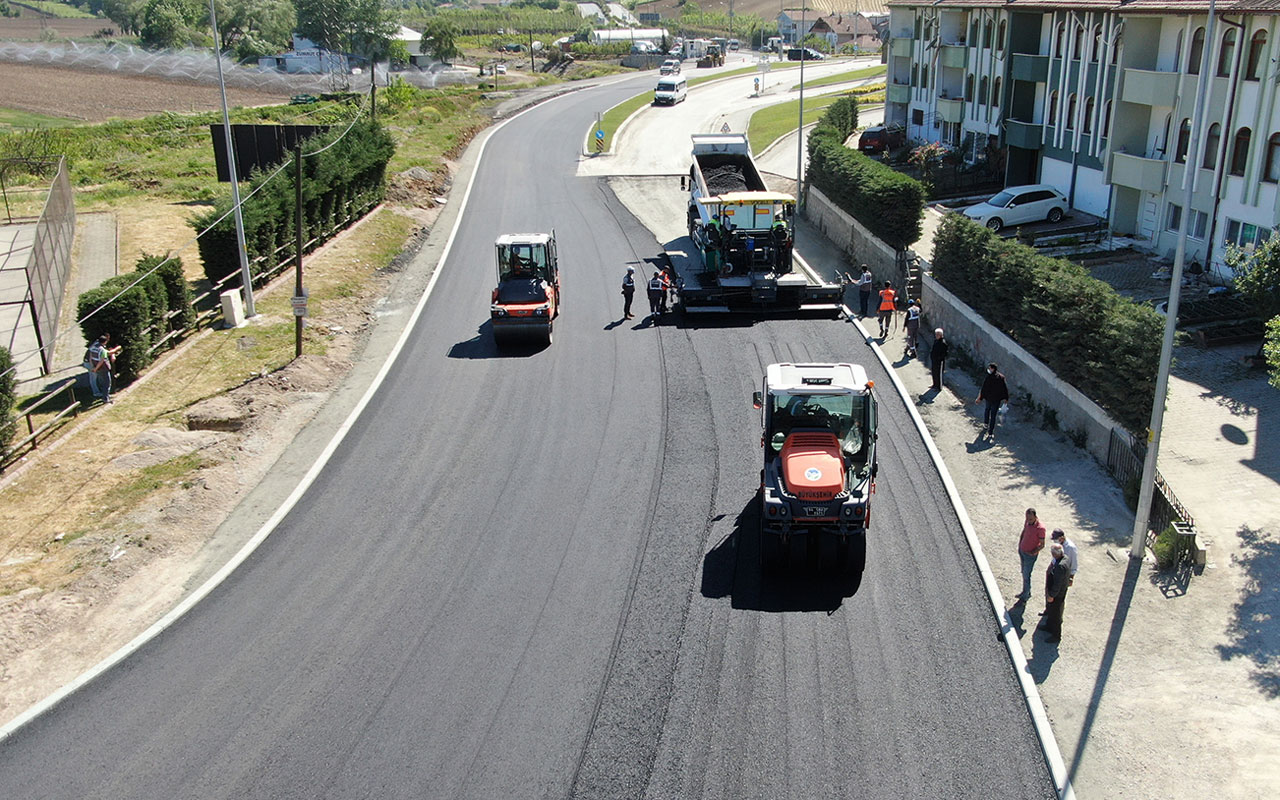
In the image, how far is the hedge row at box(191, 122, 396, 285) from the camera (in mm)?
33281

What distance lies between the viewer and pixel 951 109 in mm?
51562

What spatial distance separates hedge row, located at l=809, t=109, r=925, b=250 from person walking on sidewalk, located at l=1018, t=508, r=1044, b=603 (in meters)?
19.1

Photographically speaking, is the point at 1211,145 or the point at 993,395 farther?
the point at 1211,145

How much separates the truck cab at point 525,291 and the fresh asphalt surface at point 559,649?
14.2ft

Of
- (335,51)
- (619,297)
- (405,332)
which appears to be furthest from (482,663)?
(335,51)

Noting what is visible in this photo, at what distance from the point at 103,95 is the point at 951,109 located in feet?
248

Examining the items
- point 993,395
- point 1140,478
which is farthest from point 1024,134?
point 1140,478

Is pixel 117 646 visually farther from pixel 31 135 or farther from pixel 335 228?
pixel 31 135

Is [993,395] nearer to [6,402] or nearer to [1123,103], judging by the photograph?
[1123,103]

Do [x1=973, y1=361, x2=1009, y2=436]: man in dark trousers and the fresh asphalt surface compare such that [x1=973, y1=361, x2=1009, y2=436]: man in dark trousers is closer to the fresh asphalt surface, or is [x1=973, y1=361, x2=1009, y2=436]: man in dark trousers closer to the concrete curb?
the concrete curb

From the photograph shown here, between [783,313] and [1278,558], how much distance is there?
15.7 meters

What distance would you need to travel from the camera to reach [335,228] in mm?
40031

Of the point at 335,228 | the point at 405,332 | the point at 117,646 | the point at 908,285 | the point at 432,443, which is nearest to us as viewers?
the point at 117,646

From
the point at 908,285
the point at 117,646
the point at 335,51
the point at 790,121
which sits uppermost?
the point at 335,51
